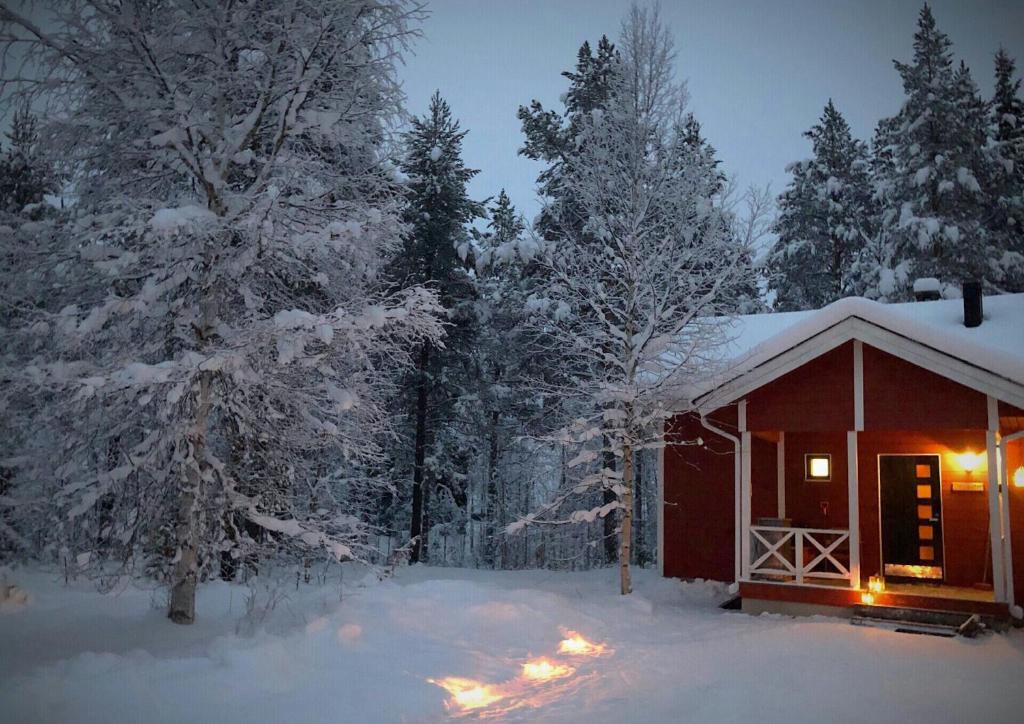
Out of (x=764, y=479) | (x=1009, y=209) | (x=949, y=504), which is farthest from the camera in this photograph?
(x=1009, y=209)

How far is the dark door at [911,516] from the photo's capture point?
39.8ft

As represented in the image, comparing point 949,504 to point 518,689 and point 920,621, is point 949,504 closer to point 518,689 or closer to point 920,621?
point 920,621

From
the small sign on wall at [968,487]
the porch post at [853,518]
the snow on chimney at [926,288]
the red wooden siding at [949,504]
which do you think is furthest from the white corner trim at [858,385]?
the snow on chimney at [926,288]

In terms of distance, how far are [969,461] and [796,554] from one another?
3815mm

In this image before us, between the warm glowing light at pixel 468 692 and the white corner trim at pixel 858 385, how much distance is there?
7124 millimetres

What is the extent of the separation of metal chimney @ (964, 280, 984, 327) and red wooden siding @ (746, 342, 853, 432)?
2701 mm

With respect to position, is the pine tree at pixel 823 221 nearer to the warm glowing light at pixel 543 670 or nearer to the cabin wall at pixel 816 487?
the cabin wall at pixel 816 487

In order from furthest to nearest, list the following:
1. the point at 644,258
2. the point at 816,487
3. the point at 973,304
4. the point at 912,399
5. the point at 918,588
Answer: the point at 816,487 → the point at 644,258 → the point at 973,304 → the point at 918,588 → the point at 912,399

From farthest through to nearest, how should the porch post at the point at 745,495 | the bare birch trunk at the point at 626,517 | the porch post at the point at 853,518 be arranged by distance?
1. the bare birch trunk at the point at 626,517
2. the porch post at the point at 745,495
3. the porch post at the point at 853,518

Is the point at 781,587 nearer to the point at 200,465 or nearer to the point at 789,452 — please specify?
the point at 789,452

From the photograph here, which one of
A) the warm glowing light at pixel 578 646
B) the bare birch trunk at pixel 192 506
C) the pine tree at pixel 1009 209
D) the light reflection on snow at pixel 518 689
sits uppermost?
the pine tree at pixel 1009 209

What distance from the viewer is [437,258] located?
63.2ft

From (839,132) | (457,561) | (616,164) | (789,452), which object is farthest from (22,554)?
(839,132)

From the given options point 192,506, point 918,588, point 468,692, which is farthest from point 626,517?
point 192,506
